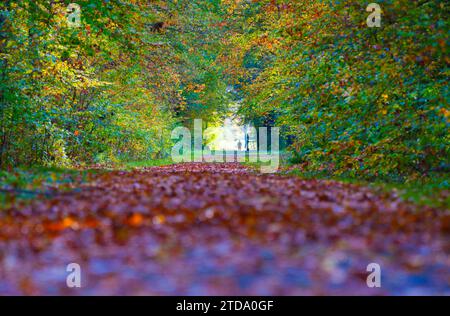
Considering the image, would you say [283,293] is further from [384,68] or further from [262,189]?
[384,68]

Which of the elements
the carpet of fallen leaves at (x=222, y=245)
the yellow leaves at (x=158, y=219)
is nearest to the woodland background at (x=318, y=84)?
the carpet of fallen leaves at (x=222, y=245)

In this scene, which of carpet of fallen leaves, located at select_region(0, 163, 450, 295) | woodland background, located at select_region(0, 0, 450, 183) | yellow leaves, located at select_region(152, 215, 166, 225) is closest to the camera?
carpet of fallen leaves, located at select_region(0, 163, 450, 295)

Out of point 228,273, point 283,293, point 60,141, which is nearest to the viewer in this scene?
point 283,293

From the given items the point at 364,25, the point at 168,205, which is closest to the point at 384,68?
the point at 364,25

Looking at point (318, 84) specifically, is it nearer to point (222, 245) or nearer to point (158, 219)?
point (158, 219)

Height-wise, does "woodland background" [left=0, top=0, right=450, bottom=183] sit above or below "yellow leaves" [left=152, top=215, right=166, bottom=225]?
above

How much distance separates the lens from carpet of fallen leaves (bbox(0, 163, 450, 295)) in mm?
4770

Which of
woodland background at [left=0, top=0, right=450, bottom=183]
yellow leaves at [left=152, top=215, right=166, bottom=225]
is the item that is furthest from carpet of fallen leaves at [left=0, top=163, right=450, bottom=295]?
woodland background at [left=0, top=0, right=450, bottom=183]

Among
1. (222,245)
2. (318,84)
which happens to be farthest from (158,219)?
(318,84)

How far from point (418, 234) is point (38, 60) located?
13346 mm

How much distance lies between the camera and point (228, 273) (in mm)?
4957

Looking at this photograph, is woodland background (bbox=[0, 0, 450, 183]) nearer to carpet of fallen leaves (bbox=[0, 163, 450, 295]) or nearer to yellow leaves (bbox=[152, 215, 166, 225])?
carpet of fallen leaves (bbox=[0, 163, 450, 295])

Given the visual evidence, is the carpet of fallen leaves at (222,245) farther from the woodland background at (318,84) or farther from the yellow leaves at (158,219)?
the woodland background at (318,84)
